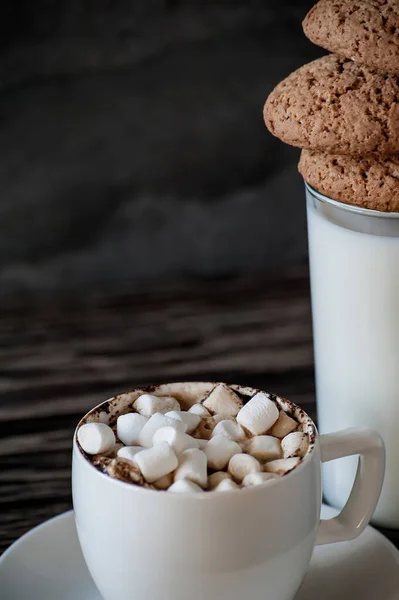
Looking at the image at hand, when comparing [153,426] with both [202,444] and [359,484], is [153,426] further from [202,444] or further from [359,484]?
[359,484]

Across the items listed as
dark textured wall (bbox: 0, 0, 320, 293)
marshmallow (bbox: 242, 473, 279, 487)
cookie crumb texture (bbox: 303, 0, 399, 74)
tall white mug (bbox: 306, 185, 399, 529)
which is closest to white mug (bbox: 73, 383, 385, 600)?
marshmallow (bbox: 242, 473, 279, 487)

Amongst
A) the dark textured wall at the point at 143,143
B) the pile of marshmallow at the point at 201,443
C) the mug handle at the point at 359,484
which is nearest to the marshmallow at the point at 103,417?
the pile of marshmallow at the point at 201,443

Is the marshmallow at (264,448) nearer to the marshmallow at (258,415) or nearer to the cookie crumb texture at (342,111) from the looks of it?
the marshmallow at (258,415)

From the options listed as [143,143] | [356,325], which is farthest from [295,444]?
[143,143]

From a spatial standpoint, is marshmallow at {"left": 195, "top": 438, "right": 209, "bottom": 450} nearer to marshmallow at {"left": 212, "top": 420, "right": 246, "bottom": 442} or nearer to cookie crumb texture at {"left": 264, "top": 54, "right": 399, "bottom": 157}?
marshmallow at {"left": 212, "top": 420, "right": 246, "bottom": 442}

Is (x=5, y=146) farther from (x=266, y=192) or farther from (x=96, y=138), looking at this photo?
(x=266, y=192)

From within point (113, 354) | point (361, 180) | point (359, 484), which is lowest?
point (113, 354)
